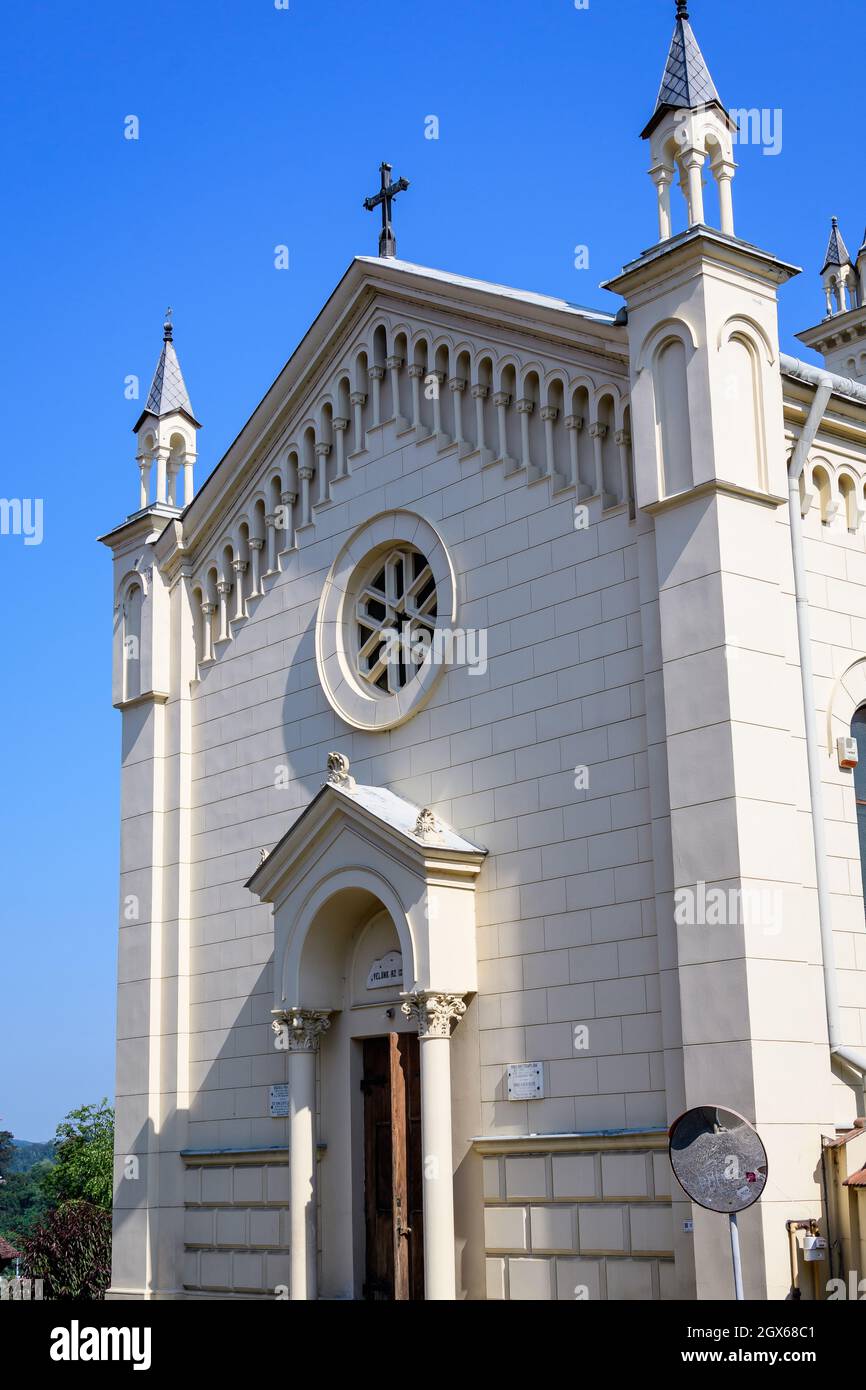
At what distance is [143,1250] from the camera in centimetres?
1977

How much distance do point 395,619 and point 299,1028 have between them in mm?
4725

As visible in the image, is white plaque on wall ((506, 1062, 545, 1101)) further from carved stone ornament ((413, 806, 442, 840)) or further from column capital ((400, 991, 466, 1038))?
carved stone ornament ((413, 806, 442, 840))

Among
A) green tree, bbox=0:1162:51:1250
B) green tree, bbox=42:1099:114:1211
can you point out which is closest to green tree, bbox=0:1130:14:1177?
green tree, bbox=0:1162:51:1250

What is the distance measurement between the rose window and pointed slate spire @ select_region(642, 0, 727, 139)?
5474 mm

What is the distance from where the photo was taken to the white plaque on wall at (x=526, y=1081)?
15453 millimetres

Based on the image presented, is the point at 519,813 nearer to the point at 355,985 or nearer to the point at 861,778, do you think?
the point at 355,985

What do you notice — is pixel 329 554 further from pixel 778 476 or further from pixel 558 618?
pixel 778 476

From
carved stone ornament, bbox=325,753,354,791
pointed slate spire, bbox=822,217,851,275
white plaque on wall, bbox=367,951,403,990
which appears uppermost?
pointed slate spire, bbox=822,217,851,275

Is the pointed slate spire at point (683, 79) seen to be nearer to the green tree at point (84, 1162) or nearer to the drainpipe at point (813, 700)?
the drainpipe at point (813, 700)

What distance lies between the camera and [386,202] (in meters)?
20.6

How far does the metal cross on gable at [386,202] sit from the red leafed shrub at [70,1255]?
49.9 feet

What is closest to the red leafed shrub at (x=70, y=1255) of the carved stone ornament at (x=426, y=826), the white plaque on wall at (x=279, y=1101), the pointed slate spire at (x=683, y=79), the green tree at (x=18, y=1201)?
the white plaque on wall at (x=279, y=1101)

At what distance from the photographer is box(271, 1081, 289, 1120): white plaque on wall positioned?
18297 mm
